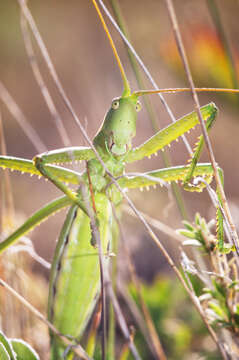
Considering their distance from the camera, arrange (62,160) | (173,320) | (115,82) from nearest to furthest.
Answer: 1. (62,160)
2. (173,320)
3. (115,82)

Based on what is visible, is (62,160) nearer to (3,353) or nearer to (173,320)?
(3,353)

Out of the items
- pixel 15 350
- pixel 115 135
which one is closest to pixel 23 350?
pixel 15 350

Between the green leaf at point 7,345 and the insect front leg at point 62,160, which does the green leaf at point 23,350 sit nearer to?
the green leaf at point 7,345

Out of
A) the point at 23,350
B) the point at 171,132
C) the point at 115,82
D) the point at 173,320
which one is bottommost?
the point at 173,320

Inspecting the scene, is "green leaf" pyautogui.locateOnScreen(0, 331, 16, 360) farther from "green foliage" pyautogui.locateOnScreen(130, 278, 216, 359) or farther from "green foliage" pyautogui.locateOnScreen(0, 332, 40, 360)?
"green foliage" pyautogui.locateOnScreen(130, 278, 216, 359)

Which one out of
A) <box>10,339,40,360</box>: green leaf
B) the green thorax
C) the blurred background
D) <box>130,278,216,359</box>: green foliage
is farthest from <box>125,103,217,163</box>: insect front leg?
the blurred background

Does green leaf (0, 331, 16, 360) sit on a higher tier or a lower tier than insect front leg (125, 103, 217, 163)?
lower
